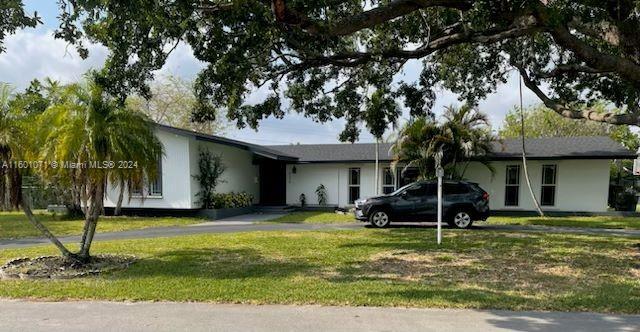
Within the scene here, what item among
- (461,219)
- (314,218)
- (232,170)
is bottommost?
(314,218)

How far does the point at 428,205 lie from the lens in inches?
605

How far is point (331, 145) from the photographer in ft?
88.2

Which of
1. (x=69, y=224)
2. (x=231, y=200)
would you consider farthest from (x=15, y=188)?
(x=231, y=200)

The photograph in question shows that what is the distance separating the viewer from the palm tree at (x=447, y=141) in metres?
18.8

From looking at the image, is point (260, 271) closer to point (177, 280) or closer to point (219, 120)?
point (177, 280)

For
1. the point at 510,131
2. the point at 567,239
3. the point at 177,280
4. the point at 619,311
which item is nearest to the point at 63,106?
the point at 177,280

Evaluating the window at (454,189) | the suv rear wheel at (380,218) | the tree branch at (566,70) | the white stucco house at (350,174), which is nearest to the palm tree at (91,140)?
the suv rear wheel at (380,218)

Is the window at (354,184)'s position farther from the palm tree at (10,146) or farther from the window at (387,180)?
the palm tree at (10,146)

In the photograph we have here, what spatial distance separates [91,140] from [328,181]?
1636 cm

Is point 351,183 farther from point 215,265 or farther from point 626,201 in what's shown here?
point 215,265

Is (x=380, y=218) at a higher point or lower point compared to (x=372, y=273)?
higher

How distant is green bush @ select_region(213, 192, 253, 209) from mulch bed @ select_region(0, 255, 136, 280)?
9.91m

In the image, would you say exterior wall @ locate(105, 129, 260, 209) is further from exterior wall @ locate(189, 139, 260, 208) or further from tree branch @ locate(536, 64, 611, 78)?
tree branch @ locate(536, 64, 611, 78)

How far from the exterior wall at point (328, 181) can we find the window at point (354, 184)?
0.54 ft
